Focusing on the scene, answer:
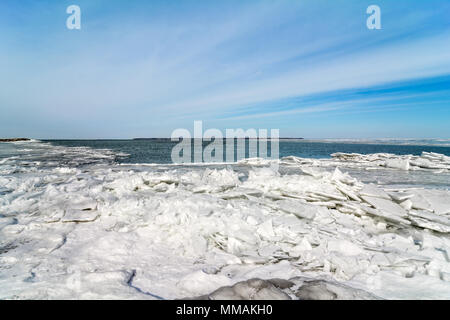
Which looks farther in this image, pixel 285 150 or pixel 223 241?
pixel 285 150

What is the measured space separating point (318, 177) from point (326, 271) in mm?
4136

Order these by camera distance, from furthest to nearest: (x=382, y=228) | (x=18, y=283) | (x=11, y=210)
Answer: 1. (x=11, y=210)
2. (x=382, y=228)
3. (x=18, y=283)

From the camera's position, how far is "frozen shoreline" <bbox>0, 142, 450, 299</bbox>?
8.83 ft

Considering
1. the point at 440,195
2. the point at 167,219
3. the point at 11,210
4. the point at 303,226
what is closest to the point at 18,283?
the point at 167,219

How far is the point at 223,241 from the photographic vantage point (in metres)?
3.70

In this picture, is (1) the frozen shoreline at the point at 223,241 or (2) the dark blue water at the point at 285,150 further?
(2) the dark blue water at the point at 285,150

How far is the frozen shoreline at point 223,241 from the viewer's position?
2691 millimetres

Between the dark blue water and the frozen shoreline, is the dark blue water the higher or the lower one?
the higher one

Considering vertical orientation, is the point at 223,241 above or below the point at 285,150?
below

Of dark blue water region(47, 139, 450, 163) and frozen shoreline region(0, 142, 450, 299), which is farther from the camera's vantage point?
dark blue water region(47, 139, 450, 163)

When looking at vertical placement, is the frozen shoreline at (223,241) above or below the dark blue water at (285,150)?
below

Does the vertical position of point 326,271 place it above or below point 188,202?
below
